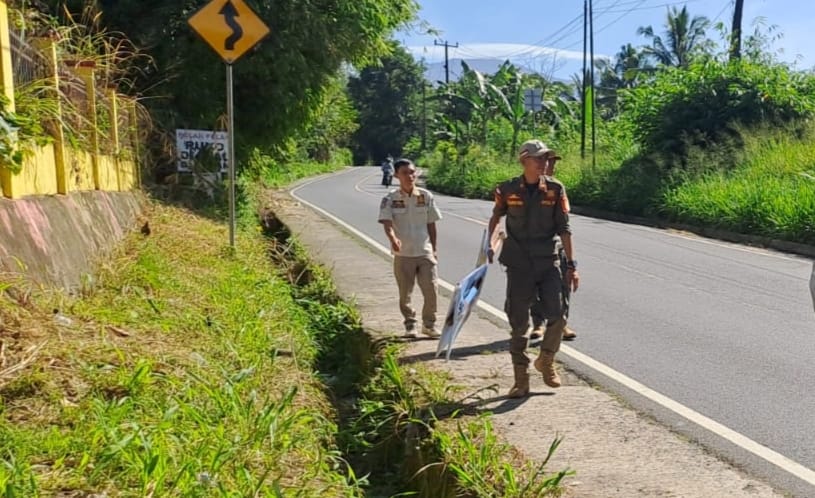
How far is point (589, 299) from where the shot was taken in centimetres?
840

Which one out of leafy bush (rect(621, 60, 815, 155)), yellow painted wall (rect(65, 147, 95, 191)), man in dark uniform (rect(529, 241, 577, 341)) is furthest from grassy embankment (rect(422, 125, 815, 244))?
yellow painted wall (rect(65, 147, 95, 191))

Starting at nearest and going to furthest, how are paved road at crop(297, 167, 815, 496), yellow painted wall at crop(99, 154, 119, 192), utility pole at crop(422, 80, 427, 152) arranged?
paved road at crop(297, 167, 815, 496)
yellow painted wall at crop(99, 154, 119, 192)
utility pole at crop(422, 80, 427, 152)

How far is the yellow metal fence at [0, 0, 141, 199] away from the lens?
212 inches

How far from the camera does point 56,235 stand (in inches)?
219

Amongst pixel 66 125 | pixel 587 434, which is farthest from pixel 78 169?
pixel 587 434

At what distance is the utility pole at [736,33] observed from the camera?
885 inches

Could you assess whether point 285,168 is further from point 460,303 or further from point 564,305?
point 564,305

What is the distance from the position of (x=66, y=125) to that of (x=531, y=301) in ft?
14.3

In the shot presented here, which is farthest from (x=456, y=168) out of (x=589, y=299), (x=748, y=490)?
(x=748, y=490)

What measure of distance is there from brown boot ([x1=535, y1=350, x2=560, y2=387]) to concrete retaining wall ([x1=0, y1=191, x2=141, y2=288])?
3.19 meters

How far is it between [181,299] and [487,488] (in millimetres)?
3481

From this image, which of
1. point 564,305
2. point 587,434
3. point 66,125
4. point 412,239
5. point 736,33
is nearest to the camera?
point 587,434

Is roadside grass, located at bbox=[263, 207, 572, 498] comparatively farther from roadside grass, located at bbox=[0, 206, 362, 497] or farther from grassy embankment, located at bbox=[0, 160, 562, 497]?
roadside grass, located at bbox=[0, 206, 362, 497]

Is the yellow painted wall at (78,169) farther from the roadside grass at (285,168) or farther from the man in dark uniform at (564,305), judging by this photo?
the roadside grass at (285,168)
